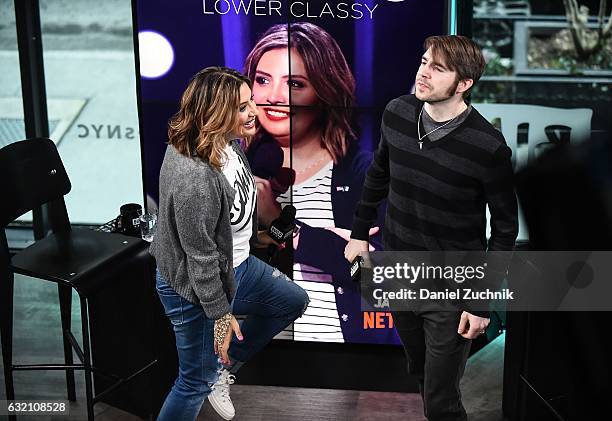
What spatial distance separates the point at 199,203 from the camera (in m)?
2.78

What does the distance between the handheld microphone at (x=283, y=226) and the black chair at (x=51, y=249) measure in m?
0.61

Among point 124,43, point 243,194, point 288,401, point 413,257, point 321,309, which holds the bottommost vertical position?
point 288,401

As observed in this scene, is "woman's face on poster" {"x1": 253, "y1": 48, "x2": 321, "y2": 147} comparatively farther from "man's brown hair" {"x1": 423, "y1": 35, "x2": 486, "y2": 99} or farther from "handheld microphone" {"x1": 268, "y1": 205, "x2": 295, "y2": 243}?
"man's brown hair" {"x1": 423, "y1": 35, "x2": 486, "y2": 99}

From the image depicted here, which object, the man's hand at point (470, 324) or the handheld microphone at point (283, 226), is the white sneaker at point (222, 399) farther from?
the man's hand at point (470, 324)

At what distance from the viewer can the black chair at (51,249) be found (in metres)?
3.15

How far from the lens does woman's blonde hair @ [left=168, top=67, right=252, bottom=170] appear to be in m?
2.82

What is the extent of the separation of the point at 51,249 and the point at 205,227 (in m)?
0.83

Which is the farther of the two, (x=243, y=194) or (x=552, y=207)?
(x=243, y=194)

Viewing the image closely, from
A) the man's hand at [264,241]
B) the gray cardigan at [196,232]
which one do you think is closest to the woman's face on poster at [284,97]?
the man's hand at [264,241]

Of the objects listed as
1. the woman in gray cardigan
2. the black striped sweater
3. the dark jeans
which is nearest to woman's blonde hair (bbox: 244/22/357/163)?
the black striped sweater

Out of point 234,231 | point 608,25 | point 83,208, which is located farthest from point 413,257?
point 608,25

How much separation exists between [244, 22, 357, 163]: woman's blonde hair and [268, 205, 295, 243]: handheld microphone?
341 mm

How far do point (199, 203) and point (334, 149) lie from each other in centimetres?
113

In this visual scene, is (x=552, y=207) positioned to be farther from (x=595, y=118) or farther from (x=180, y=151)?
(x=595, y=118)
